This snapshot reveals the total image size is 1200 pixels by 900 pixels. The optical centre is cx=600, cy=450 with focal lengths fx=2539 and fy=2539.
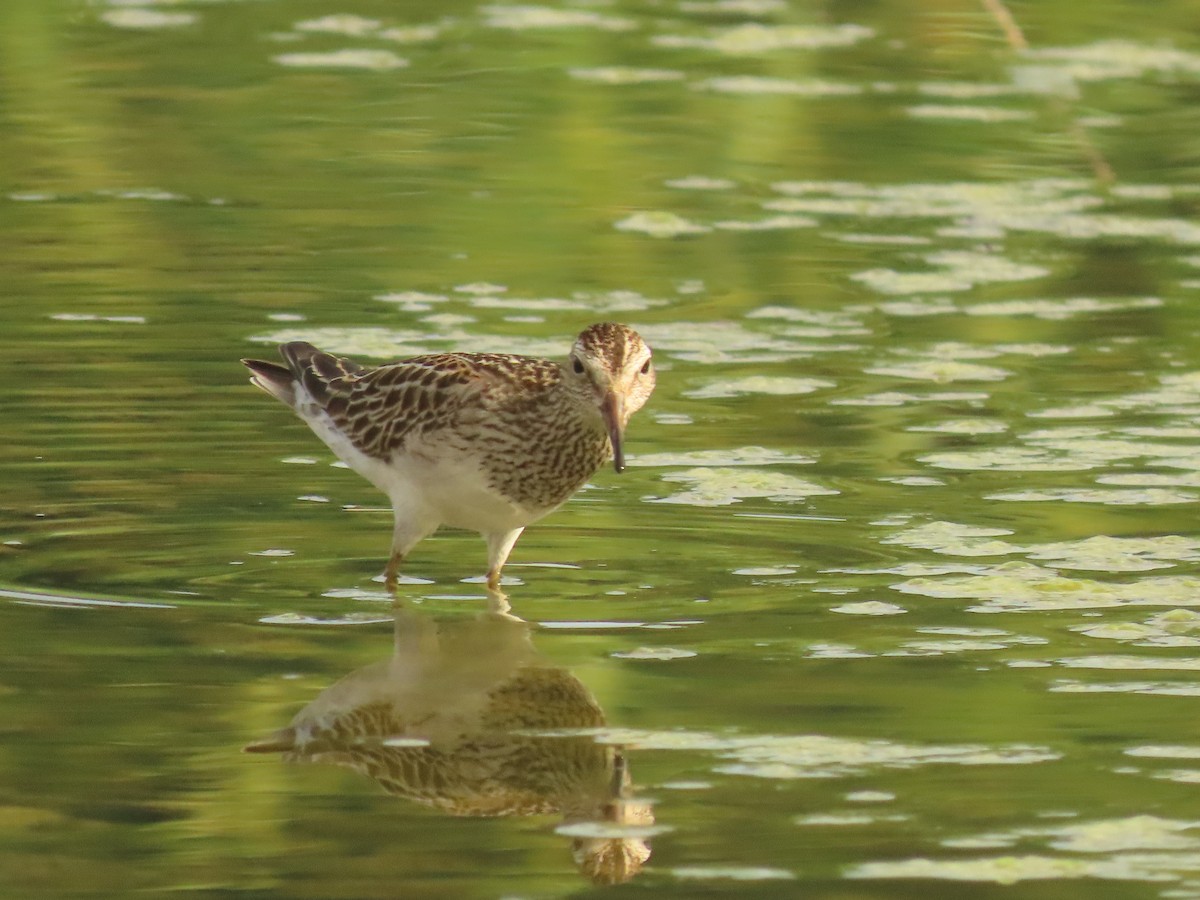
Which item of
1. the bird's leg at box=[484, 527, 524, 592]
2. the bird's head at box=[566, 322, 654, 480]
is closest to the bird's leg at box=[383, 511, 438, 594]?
the bird's leg at box=[484, 527, 524, 592]

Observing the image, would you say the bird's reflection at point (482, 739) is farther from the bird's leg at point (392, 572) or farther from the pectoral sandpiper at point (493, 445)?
the pectoral sandpiper at point (493, 445)

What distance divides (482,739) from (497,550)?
199 cm

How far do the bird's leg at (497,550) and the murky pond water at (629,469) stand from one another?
0.61 feet

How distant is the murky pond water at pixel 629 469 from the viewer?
6.32 metres

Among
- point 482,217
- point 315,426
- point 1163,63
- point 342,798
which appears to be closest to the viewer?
point 342,798

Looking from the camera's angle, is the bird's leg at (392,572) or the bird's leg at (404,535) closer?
the bird's leg at (392,572)

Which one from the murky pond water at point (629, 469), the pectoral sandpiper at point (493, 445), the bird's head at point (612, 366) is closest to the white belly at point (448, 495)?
the pectoral sandpiper at point (493, 445)

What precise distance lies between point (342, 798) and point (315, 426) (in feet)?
12.0

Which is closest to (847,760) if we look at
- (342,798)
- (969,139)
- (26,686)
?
(342,798)

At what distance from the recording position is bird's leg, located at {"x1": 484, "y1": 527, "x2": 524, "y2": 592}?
29.3 feet

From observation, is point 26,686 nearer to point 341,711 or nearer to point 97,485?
point 341,711

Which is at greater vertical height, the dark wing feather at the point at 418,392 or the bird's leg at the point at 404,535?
the dark wing feather at the point at 418,392

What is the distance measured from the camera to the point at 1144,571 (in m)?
8.90

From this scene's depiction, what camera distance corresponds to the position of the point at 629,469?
34.3 ft
